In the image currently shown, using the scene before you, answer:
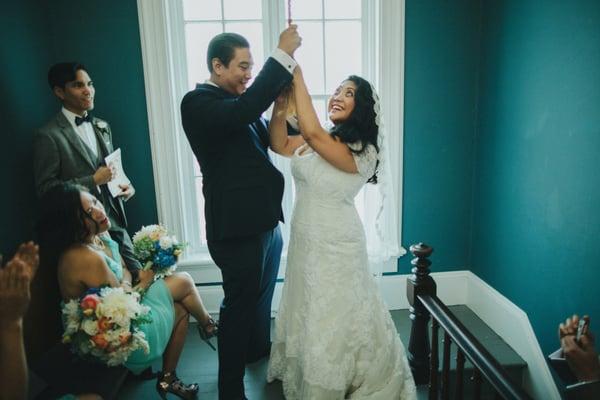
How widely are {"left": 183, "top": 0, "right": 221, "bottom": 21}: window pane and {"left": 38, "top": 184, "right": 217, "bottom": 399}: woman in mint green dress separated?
1492 mm

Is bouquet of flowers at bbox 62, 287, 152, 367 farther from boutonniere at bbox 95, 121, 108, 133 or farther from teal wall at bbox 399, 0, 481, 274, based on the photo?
Result: teal wall at bbox 399, 0, 481, 274

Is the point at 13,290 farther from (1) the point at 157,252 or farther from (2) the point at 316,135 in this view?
(2) the point at 316,135

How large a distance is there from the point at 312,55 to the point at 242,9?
548 millimetres

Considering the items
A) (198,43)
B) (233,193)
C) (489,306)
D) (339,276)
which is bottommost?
(489,306)

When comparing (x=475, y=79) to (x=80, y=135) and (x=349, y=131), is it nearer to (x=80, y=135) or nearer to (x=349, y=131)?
(x=349, y=131)

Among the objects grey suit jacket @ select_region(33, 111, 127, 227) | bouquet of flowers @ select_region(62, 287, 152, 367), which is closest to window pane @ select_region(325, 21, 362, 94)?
grey suit jacket @ select_region(33, 111, 127, 227)

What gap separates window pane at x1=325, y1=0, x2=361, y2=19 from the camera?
9.37ft

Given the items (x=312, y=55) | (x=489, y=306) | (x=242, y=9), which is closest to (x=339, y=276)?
(x=489, y=306)

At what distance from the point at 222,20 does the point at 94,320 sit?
2.04 m

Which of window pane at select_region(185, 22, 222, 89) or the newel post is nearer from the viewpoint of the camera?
the newel post

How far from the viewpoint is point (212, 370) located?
2469 mm

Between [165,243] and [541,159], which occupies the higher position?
[541,159]

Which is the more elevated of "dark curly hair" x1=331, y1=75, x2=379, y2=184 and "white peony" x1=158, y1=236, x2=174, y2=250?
"dark curly hair" x1=331, y1=75, x2=379, y2=184

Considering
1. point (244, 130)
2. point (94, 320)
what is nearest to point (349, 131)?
point (244, 130)
